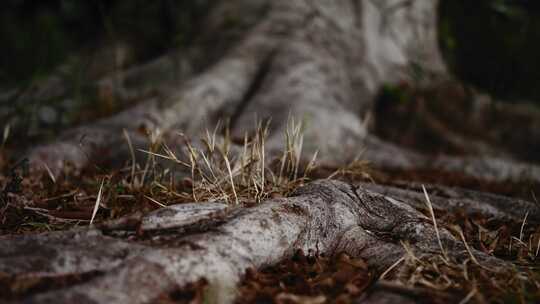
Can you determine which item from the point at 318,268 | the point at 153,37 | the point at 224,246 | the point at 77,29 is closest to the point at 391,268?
the point at 318,268

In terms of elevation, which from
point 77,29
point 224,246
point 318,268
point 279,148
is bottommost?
point 279,148

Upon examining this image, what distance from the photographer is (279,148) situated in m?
3.28

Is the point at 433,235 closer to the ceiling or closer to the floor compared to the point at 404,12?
closer to the floor

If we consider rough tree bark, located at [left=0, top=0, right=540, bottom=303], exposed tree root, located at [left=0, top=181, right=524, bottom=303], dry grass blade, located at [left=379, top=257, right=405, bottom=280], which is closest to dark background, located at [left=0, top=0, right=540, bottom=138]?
rough tree bark, located at [left=0, top=0, right=540, bottom=303]

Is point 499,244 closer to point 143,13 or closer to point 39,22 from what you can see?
point 143,13

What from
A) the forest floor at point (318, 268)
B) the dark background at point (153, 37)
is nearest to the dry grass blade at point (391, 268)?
the forest floor at point (318, 268)

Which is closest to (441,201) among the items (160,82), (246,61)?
(246,61)

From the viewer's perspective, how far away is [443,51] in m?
7.06

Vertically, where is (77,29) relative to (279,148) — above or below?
above

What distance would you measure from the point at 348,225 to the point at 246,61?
3.10m

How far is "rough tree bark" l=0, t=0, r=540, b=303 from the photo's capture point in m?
1.23

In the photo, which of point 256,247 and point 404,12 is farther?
point 404,12

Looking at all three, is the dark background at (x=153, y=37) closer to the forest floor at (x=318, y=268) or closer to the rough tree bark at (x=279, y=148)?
the rough tree bark at (x=279, y=148)

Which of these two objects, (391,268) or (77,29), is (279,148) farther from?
(77,29)
